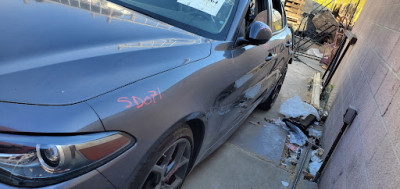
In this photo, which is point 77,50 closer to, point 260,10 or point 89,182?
point 89,182

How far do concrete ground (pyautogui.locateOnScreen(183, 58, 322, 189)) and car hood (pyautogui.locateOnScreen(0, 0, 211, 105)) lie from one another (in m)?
1.33

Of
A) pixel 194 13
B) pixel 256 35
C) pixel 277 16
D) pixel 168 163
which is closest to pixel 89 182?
pixel 168 163

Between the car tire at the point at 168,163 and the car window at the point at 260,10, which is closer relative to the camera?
the car tire at the point at 168,163

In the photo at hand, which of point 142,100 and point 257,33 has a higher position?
point 257,33

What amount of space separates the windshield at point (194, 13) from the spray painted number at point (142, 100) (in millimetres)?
861

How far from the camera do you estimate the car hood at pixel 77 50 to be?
1.11 m

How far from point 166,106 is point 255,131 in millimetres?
2612

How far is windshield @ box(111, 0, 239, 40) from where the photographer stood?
7.09ft

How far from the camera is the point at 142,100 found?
4.36 feet

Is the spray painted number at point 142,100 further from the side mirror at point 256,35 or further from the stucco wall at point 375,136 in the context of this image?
the stucco wall at point 375,136

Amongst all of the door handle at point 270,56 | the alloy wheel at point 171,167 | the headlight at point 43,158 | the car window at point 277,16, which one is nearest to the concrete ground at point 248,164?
the alloy wheel at point 171,167

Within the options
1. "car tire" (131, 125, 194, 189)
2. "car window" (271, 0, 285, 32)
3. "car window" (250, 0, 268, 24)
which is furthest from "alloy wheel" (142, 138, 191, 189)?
"car window" (271, 0, 285, 32)

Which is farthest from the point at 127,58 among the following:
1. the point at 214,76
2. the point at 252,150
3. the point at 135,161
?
the point at 252,150

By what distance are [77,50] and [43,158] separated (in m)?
0.55
